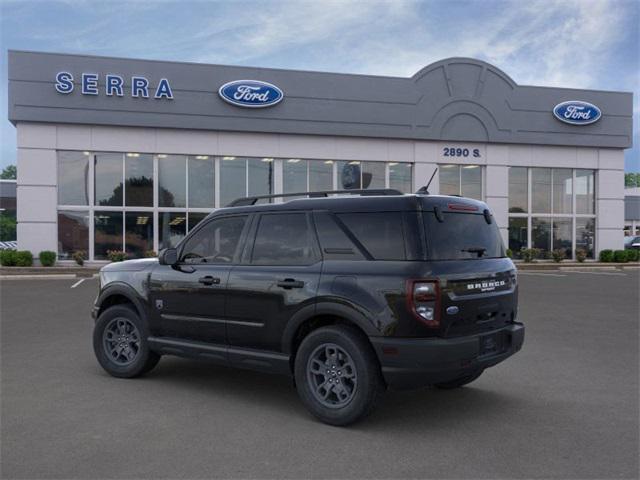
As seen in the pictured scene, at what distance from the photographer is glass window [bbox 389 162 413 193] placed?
28062 millimetres

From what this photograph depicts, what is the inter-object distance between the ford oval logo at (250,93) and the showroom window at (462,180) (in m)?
8.86

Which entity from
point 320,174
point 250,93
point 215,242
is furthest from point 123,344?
point 320,174

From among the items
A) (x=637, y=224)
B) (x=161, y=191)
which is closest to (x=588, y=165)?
(x=161, y=191)

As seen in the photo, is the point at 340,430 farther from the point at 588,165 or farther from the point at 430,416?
the point at 588,165

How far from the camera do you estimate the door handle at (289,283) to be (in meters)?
5.21

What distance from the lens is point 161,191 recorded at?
25.2 m

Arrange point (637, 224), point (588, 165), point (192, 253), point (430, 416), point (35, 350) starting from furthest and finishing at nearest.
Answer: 1. point (637, 224)
2. point (588, 165)
3. point (35, 350)
4. point (192, 253)
5. point (430, 416)

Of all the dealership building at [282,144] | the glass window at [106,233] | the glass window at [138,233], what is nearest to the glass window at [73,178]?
the dealership building at [282,144]

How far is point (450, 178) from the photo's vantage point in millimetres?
28703

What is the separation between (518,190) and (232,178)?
47.1 feet

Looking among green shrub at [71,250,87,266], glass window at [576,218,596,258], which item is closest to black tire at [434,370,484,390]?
green shrub at [71,250,87,266]

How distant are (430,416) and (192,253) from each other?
9.64ft

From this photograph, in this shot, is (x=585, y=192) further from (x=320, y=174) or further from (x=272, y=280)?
(x=272, y=280)

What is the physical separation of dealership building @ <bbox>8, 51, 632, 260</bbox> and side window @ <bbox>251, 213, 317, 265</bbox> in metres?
20.1
